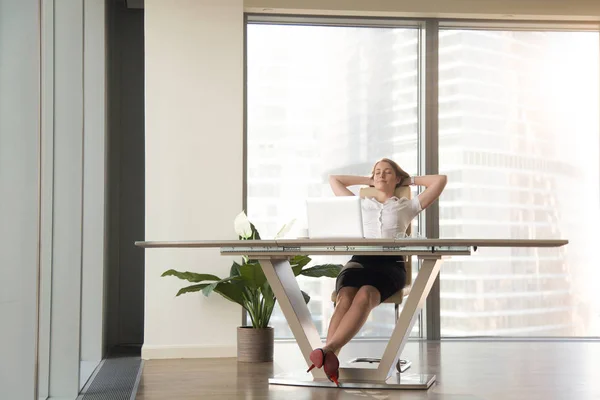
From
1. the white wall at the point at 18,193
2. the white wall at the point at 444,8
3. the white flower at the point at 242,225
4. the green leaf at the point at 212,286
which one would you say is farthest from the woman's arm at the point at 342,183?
the white wall at the point at 18,193

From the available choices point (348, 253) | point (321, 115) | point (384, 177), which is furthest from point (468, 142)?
point (348, 253)

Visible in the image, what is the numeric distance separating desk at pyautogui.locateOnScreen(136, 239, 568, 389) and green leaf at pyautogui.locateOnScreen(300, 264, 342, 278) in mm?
986

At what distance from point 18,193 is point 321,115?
3795 millimetres

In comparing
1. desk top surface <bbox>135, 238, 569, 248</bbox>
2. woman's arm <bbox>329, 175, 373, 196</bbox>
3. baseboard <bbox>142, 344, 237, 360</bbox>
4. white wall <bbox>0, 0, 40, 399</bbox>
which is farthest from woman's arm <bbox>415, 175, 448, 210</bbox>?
white wall <bbox>0, 0, 40, 399</bbox>

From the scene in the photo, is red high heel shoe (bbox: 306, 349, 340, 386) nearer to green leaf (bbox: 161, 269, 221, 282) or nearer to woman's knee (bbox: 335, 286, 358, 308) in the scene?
woman's knee (bbox: 335, 286, 358, 308)

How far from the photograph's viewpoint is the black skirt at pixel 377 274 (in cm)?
411

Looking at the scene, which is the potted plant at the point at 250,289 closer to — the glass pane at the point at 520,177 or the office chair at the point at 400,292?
the office chair at the point at 400,292

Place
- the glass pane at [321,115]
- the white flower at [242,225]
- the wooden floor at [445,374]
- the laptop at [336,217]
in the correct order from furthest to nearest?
the glass pane at [321,115], the white flower at [242,225], the laptop at [336,217], the wooden floor at [445,374]

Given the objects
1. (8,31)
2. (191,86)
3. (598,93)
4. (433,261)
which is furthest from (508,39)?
(8,31)

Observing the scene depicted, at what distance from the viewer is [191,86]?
537cm

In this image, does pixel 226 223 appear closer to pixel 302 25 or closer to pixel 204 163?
pixel 204 163

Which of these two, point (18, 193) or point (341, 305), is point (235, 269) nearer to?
point (341, 305)

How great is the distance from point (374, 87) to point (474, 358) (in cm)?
223

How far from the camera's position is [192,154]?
5340mm
